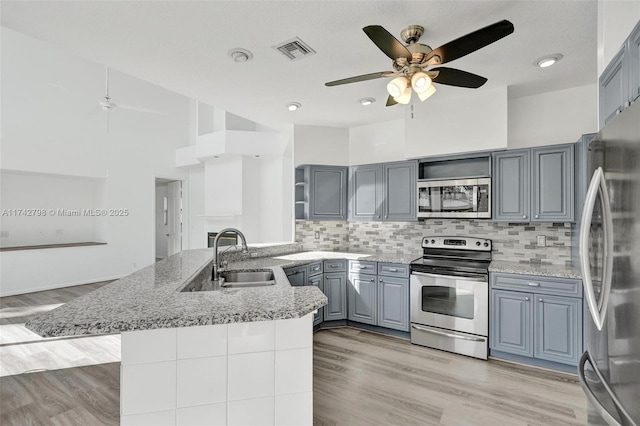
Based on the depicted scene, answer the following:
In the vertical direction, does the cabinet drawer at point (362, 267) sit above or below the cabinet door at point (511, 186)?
below

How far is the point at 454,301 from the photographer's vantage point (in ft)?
10.9

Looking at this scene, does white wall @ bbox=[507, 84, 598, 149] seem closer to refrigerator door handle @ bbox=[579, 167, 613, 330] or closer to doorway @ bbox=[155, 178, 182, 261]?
refrigerator door handle @ bbox=[579, 167, 613, 330]

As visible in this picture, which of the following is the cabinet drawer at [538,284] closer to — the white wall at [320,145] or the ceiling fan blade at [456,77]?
the ceiling fan blade at [456,77]

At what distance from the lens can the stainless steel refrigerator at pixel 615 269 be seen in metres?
1.01

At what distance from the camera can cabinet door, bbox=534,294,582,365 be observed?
2785 mm

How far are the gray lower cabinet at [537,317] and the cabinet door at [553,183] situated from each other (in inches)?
25.9

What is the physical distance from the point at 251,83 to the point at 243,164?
12.6ft

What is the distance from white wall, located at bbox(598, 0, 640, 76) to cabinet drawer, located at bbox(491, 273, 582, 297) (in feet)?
5.98

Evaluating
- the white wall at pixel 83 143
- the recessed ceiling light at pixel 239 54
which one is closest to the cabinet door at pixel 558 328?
the recessed ceiling light at pixel 239 54

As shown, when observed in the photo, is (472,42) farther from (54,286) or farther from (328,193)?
(54,286)

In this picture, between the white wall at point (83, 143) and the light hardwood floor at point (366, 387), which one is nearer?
the light hardwood floor at point (366, 387)

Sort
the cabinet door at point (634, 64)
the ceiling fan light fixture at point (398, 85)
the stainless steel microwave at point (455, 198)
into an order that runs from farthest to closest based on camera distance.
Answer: the stainless steel microwave at point (455, 198), the ceiling fan light fixture at point (398, 85), the cabinet door at point (634, 64)

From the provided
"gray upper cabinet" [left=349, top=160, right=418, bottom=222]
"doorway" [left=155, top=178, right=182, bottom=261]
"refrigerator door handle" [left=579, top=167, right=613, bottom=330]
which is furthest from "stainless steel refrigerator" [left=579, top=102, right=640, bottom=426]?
"doorway" [left=155, top=178, right=182, bottom=261]

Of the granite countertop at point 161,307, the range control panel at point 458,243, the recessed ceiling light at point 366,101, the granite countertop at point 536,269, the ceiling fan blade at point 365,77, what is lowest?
the granite countertop at point 536,269
